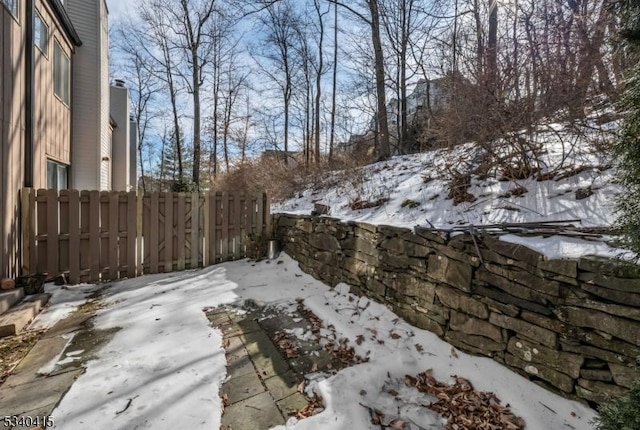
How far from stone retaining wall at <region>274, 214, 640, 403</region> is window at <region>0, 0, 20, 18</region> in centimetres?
563

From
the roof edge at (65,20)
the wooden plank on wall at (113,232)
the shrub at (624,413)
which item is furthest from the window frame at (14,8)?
the shrub at (624,413)

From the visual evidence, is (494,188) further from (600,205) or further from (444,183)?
(600,205)

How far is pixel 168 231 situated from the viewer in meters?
5.24

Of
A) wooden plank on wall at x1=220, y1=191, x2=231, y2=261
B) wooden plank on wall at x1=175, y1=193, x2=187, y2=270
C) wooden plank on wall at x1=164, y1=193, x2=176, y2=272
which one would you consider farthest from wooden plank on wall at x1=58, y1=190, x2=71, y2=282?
wooden plank on wall at x1=220, y1=191, x2=231, y2=261

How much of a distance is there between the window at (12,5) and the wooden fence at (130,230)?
2.42m

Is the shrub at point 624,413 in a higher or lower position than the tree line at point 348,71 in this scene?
lower

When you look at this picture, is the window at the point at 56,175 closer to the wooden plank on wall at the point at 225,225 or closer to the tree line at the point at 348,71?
the wooden plank on wall at the point at 225,225

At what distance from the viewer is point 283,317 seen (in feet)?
11.6

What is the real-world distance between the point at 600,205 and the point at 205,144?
703 inches

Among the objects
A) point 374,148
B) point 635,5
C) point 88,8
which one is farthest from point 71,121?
point 635,5

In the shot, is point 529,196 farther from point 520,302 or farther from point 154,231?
point 154,231

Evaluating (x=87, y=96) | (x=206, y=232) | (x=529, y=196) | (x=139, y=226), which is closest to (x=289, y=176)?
(x=206, y=232)

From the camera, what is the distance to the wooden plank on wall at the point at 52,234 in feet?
14.1

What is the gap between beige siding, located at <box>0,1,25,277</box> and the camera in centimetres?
375
